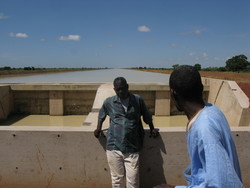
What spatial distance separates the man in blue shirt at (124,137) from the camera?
3.14 meters

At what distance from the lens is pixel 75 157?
365 cm

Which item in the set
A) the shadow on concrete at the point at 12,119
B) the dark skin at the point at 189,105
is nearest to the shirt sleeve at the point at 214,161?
the dark skin at the point at 189,105

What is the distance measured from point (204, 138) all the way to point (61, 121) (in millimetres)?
11733

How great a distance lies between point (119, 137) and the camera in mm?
3131

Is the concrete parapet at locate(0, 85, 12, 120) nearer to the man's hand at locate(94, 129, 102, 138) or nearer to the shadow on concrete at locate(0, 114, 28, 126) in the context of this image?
the shadow on concrete at locate(0, 114, 28, 126)

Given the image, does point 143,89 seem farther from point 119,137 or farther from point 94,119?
point 119,137

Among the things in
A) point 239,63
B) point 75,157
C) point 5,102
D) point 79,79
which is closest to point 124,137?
point 75,157

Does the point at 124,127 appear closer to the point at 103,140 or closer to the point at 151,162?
the point at 103,140

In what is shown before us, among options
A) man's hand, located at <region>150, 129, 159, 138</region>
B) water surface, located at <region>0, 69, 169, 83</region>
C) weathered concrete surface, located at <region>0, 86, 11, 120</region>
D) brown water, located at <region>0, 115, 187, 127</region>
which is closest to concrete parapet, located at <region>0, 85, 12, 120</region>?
weathered concrete surface, located at <region>0, 86, 11, 120</region>

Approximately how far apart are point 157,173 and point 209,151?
271 centimetres

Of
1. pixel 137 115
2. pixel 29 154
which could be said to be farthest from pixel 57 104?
pixel 137 115

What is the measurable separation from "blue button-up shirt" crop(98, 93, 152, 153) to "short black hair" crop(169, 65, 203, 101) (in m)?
1.83

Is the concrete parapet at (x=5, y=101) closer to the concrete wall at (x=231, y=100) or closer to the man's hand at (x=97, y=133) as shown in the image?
the man's hand at (x=97, y=133)

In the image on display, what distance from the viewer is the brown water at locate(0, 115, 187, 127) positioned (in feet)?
38.6
